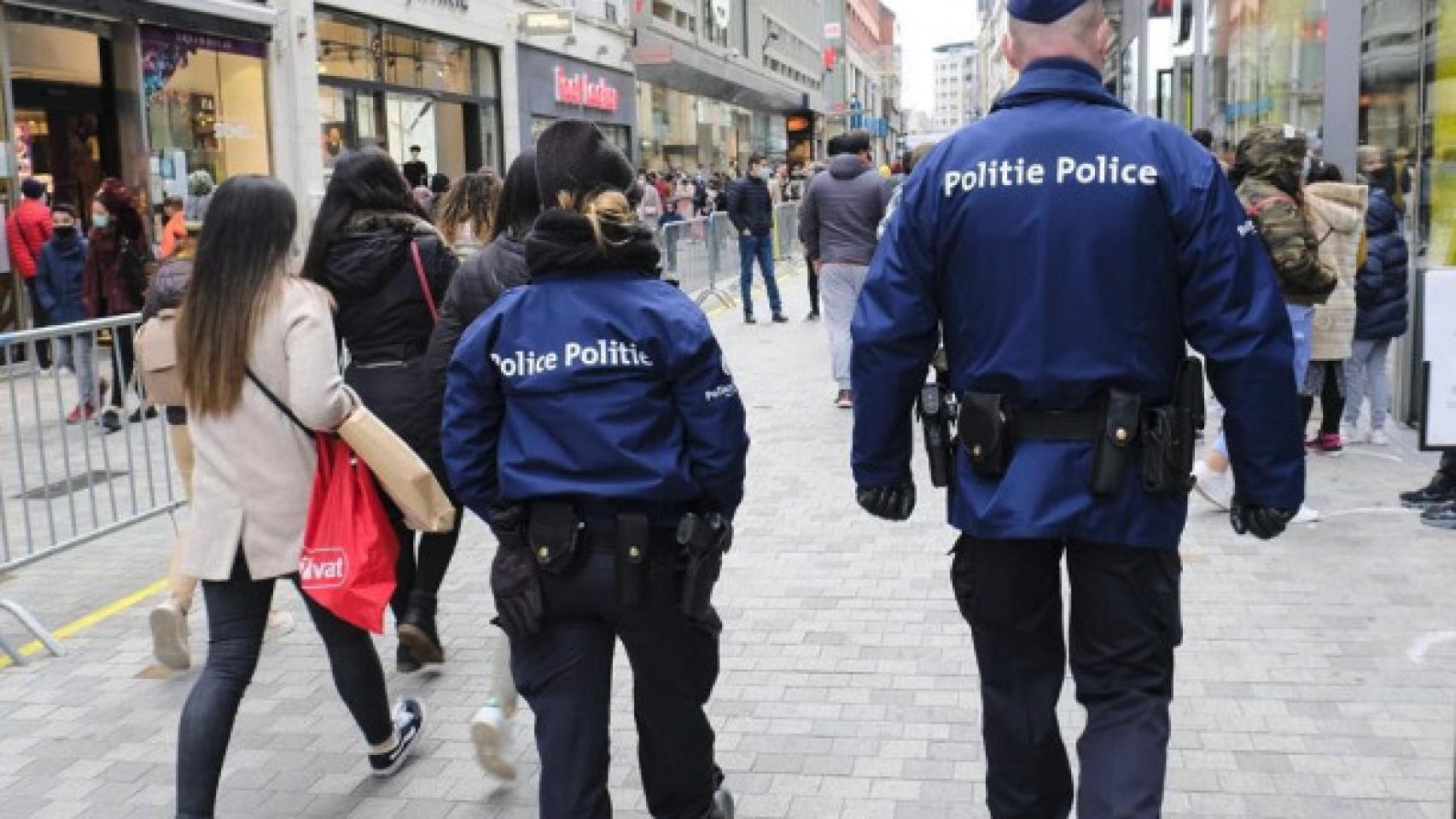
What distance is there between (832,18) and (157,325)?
85296mm

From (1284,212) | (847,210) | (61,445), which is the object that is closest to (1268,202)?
(1284,212)

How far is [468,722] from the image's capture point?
4887 mm

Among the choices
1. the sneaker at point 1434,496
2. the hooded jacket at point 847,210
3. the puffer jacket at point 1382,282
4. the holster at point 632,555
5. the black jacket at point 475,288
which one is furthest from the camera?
the hooded jacket at point 847,210

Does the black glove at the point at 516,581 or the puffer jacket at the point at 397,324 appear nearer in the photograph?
the black glove at the point at 516,581

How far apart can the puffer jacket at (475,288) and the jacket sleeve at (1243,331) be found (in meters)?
2.08

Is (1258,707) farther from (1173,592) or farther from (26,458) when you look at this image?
(26,458)

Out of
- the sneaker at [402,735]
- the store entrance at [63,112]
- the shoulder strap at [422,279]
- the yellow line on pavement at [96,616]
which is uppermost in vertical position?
the store entrance at [63,112]

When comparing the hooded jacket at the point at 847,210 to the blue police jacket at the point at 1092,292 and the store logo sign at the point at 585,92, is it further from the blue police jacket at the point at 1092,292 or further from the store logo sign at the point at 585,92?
the store logo sign at the point at 585,92

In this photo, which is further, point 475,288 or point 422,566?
point 422,566

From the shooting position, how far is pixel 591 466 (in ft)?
10.4

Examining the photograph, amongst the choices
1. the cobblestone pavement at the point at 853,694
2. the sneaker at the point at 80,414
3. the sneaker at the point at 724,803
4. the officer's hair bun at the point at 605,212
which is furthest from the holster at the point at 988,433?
the sneaker at the point at 80,414

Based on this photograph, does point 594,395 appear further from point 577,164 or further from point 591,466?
point 577,164

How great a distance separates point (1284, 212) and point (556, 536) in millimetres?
4971

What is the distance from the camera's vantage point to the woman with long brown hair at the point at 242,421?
3875 mm
